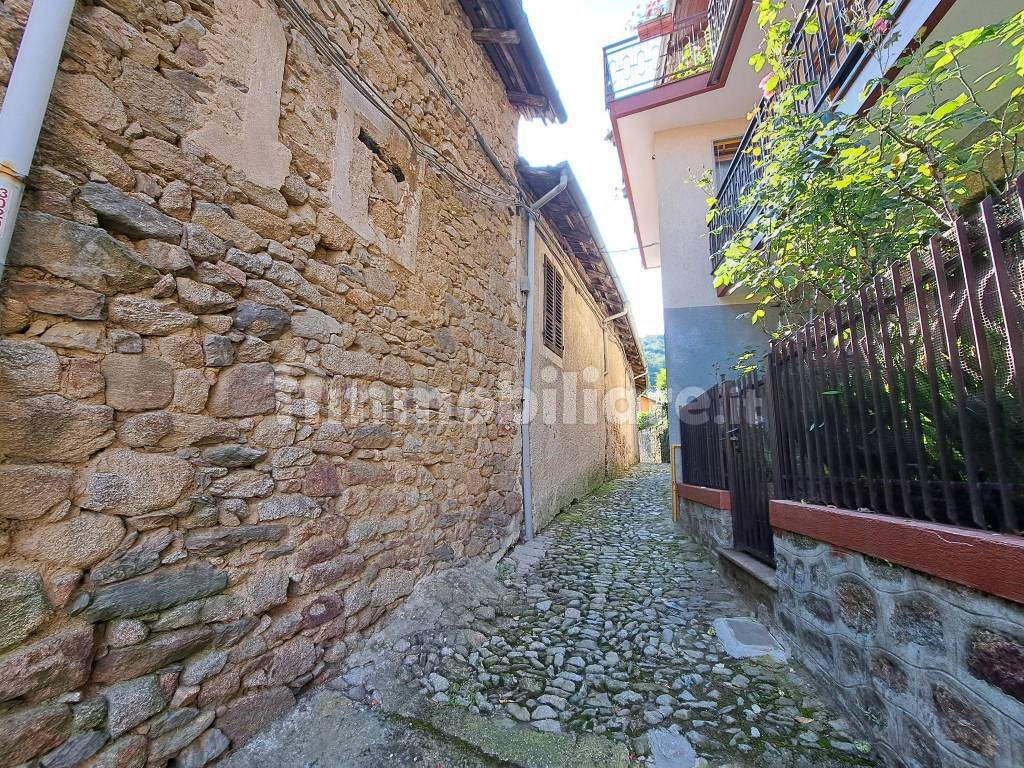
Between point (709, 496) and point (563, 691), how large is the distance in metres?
2.49

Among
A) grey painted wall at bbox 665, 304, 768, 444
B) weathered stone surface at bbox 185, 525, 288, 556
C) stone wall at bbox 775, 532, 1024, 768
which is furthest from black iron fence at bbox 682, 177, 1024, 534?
grey painted wall at bbox 665, 304, 768, 444

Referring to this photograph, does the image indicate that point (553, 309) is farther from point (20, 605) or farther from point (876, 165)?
point (20, 605)

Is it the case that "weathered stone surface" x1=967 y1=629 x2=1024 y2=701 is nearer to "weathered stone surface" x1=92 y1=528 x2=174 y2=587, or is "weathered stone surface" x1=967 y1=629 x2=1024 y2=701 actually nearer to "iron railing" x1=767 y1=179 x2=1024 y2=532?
"iron railing" x1=767 y1=179 x2=1024 y2=532

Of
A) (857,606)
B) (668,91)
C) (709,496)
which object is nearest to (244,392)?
(857,606)

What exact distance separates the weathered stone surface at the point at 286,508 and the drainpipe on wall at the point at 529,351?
2.39m

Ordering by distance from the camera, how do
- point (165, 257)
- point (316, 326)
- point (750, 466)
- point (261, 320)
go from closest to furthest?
point (165, 257) → point (261, 320) → point (316, 326) → point (750, 466)

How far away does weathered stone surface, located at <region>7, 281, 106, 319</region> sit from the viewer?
131 cm

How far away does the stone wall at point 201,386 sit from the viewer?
1308 mm

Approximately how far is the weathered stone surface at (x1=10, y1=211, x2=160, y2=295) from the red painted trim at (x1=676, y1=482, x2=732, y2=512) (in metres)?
3.88

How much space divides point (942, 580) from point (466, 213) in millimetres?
3371

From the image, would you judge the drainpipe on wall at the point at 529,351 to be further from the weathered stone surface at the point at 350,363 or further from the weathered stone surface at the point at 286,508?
the weathered stone surface at the point at 286,508

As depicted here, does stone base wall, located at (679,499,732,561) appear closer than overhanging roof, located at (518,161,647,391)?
Result: Yes

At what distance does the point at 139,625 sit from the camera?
144 centimetres

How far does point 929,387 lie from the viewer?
1.50 meters
